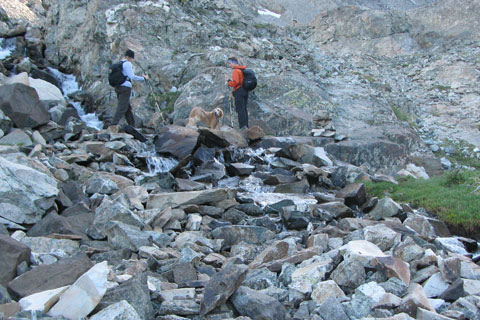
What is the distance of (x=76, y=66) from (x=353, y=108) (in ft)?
47.3

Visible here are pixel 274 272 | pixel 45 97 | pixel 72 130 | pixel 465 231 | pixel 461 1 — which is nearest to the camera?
pixel 274 272

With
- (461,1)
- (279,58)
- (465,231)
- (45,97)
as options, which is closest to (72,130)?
(45,97)

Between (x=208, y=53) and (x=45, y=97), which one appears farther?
(x=208, y=53)

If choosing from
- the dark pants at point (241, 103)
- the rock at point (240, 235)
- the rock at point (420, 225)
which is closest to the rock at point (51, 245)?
the rock at point (240, 235)

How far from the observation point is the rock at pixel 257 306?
3875 millimetres

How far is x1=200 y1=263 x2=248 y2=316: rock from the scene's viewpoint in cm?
379

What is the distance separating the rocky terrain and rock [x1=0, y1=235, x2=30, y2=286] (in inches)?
0.7

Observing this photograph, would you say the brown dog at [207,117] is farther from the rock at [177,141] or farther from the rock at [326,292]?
the rock at [326,292]

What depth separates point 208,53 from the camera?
66.8ft

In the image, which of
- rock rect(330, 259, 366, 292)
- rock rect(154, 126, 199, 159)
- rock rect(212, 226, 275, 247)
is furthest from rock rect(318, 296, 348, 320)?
rock rect(154, 126, 199, 159)

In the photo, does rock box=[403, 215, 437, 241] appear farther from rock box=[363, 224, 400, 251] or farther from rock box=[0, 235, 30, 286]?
rock box=[0, 235, 30, 286]

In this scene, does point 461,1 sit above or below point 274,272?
above

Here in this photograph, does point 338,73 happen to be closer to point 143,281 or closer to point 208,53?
point 208,53

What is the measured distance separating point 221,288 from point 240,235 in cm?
263
